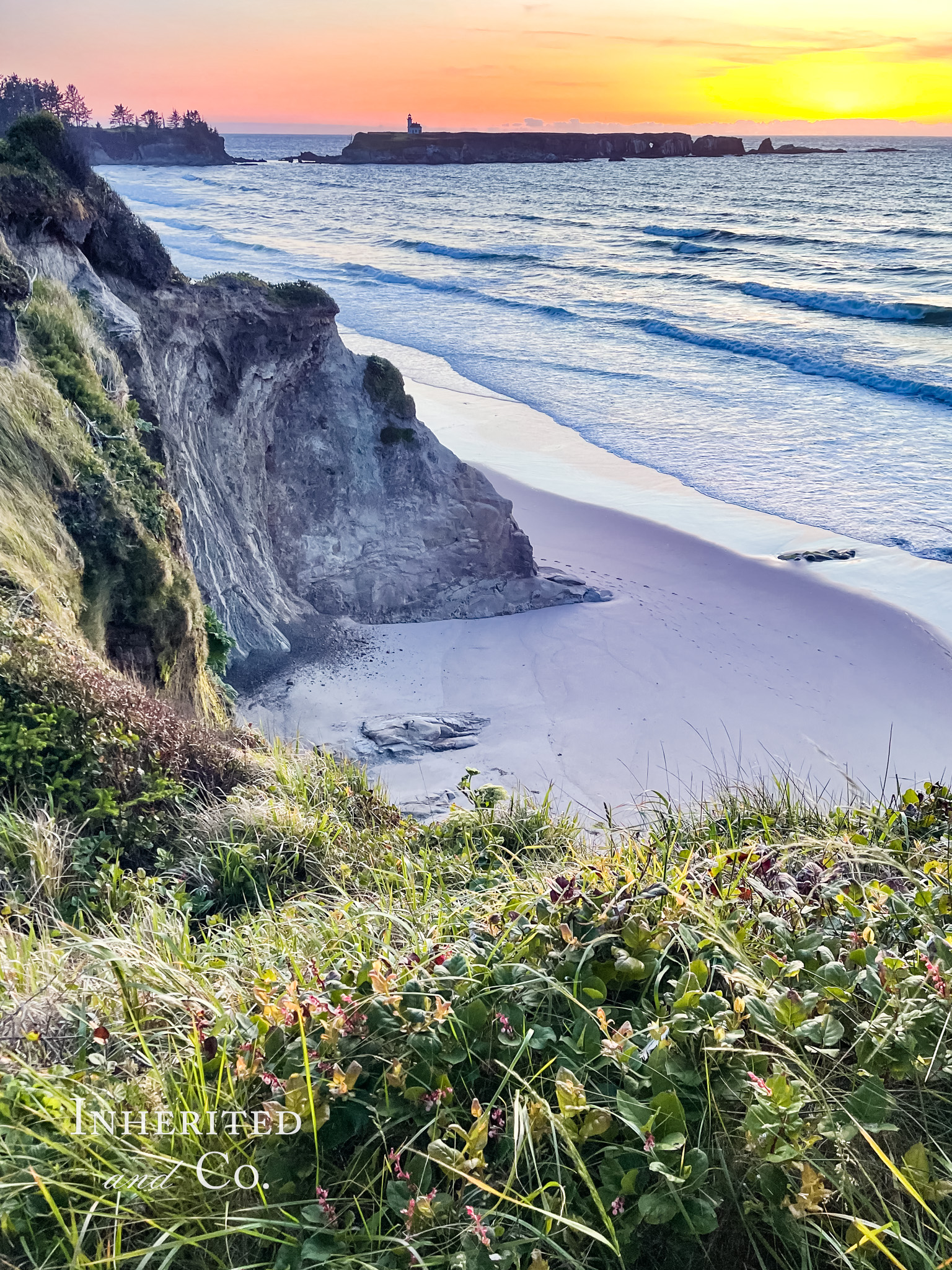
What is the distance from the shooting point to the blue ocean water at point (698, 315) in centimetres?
1831

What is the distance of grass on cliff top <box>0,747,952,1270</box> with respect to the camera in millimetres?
1864

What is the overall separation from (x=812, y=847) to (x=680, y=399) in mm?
20484

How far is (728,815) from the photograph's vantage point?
4.44 meters

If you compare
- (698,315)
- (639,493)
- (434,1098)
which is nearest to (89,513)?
(434,1098)

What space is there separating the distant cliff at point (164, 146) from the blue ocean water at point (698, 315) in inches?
3022

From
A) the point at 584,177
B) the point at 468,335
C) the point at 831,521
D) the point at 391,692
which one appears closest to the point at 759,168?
the point at 584,177

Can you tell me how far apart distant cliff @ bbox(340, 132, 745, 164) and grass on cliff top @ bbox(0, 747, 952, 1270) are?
544 feet

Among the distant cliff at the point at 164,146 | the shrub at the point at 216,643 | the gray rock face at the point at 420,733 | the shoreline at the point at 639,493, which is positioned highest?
the distant cliff at the point at 164,146

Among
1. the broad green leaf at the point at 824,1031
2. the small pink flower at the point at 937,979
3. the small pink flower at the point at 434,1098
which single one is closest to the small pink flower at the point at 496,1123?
the small pink flower at the point at 434,1098

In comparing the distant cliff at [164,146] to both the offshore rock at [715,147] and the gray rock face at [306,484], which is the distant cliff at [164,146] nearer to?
the offshore rock at [715,147]

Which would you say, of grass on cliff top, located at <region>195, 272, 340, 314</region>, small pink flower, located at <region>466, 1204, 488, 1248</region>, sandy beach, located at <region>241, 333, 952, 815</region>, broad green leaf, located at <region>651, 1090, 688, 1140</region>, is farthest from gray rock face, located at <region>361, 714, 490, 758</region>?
small pink flower, located at <region>466, 1204, 488, 1248</region>

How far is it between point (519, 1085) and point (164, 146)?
171916 millimetres

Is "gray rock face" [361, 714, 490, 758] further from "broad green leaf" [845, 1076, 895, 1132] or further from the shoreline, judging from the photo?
"broad green leaf" [845, 1076, 895, 1132]

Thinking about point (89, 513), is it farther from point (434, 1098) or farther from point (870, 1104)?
point (870, 1104)
